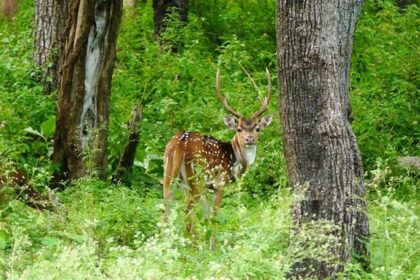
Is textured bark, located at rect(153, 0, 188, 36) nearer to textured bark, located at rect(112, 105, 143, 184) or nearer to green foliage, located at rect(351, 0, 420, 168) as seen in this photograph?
green foliage, located at rect(351, 0, 420, 168)

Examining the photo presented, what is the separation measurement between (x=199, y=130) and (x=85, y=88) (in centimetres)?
215

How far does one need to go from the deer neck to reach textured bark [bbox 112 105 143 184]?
1.48m

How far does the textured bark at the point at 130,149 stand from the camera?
562 inches

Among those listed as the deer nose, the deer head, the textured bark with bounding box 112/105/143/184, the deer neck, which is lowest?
the textured bark with bounding box 112/105/143/184

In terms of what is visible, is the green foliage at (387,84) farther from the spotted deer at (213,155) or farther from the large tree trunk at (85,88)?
the large tree trunk at (85,88)

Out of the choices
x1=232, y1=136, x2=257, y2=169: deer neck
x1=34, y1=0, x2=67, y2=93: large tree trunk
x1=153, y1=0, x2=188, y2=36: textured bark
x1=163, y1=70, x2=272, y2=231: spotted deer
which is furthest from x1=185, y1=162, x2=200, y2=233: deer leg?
x1=153, y1=0, x2=188, y2=36: textured bark

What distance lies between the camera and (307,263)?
904 centimetres

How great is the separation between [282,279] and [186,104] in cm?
858

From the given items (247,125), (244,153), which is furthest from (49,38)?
(244,153)

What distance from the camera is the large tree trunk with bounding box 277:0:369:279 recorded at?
9000 mm

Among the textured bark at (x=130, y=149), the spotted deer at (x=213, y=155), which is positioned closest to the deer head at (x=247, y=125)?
the spotted deer at (x=213, y=155)

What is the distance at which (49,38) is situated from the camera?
15.7 metres

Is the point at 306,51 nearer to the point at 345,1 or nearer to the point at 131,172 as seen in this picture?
the point at 345,1

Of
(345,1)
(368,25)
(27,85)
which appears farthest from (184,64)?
(345,1)
